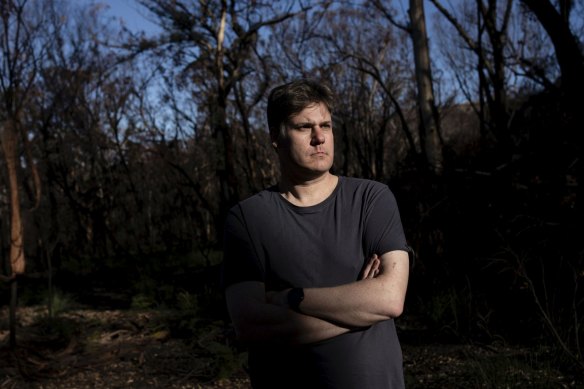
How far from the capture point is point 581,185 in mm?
4344

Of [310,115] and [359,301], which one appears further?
[310,115]

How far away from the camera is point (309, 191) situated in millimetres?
1718

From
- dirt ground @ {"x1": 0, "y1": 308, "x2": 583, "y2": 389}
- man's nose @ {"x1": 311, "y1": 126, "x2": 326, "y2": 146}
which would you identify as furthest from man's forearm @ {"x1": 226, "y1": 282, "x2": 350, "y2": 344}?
dirt ground @ {"x1": 0, "y1": 308, "x2": 583, "y2": 389}

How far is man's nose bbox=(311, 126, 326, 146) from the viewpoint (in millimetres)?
1685

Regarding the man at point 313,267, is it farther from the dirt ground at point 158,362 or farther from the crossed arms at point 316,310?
the dirt ground at point 158,362

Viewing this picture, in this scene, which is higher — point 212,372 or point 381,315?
point 381,315

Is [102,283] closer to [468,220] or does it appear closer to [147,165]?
[468,220]

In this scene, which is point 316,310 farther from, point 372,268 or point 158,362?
point 158,362

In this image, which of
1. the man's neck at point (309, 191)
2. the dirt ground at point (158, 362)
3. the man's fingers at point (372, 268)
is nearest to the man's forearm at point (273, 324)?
the man's fingers at point (372, 268)

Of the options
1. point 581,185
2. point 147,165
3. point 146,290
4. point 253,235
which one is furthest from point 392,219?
point 147,165

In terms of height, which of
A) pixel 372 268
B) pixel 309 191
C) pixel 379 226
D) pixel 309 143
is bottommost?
pixel 372 268

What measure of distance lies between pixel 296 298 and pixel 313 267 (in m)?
0.11

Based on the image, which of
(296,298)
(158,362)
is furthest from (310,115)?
(158,362)

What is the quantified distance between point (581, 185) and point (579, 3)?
183 inches
